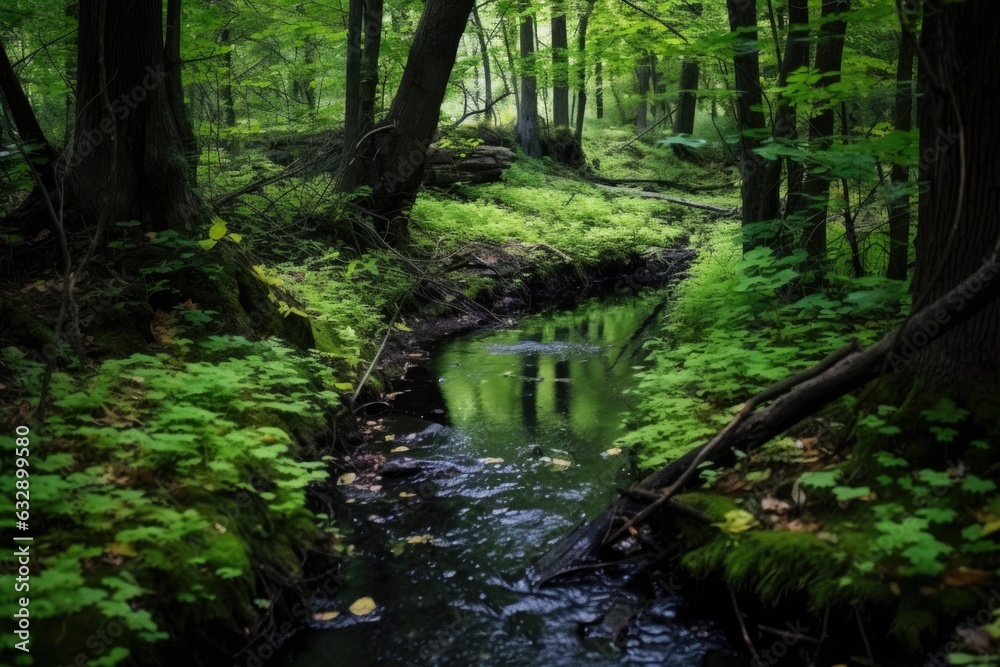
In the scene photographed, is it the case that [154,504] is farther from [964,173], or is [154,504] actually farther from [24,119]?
[24,119]

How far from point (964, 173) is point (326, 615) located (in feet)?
13.5

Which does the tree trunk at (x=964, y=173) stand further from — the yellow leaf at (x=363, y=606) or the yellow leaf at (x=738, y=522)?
the yellow leaf at (x=363, y=606)

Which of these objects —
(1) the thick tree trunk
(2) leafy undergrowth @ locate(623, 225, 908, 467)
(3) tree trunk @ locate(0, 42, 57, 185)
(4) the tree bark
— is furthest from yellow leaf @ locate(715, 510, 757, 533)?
(3) tree trunk @ locate(0, 42, 57, 185)

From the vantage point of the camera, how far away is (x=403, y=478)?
5.22 meters

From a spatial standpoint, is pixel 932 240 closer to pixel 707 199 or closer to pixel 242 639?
pixel 242 639

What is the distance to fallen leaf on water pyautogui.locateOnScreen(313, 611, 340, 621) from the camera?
3.59 m

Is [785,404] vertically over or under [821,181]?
under

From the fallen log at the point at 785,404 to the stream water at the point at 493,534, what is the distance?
0.21 metres

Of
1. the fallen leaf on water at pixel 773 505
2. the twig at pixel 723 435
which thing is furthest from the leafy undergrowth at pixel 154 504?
the fallen leaf on water at pixel 773 505

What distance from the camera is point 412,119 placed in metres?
9.58

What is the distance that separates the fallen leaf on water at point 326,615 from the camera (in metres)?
3.59

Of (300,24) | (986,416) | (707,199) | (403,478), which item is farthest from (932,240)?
(707,199)

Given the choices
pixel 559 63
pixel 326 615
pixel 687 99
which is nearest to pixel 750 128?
pixel 326 615

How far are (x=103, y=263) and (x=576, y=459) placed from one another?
4.28 m
